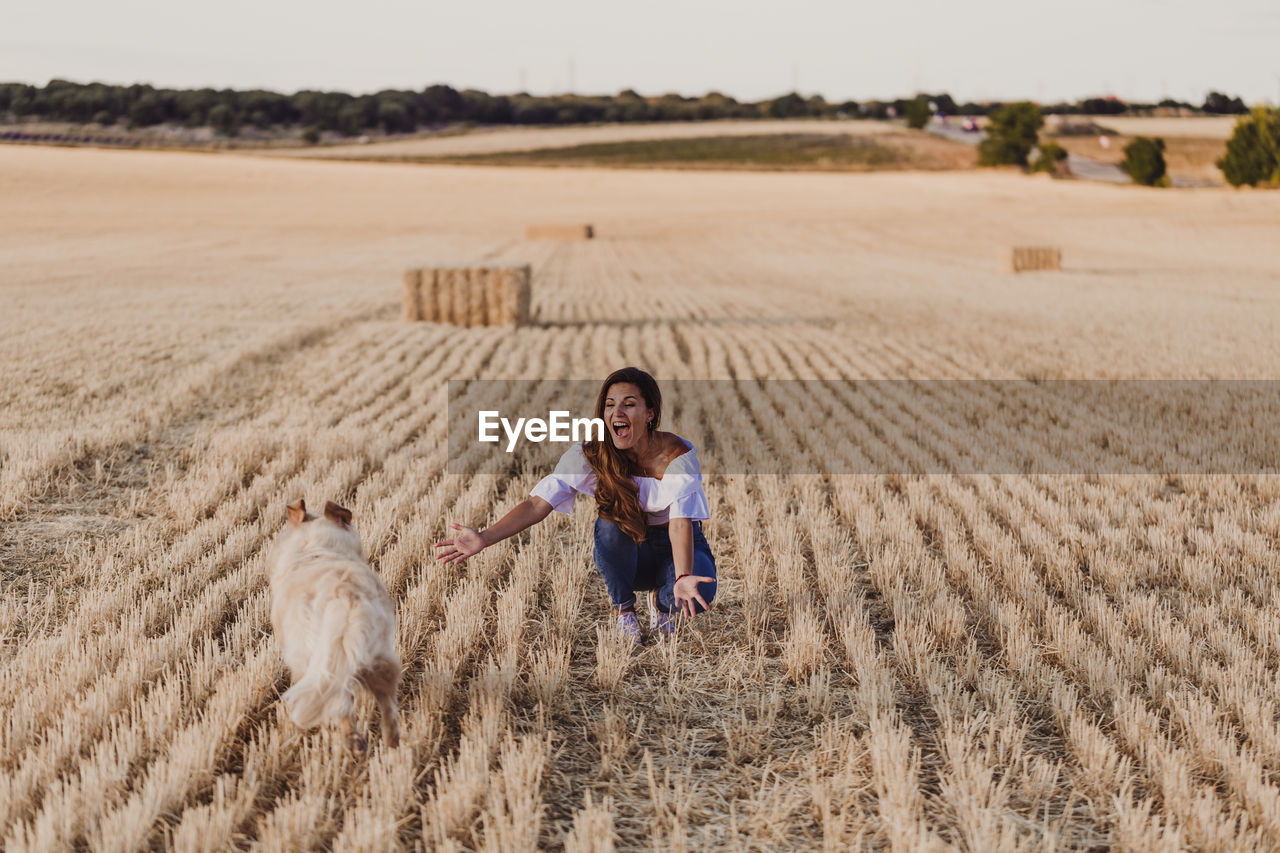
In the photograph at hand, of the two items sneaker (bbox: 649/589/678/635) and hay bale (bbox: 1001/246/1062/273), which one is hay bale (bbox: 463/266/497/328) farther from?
hay bale (bbox: 1001/246/1062/273)

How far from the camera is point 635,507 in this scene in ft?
13.7

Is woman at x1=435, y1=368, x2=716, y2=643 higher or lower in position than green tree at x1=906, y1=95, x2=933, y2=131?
lower

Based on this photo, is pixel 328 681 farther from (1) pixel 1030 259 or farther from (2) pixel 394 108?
(2) pixel 394 108

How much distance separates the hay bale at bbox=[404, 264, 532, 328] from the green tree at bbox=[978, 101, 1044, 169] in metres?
67.4

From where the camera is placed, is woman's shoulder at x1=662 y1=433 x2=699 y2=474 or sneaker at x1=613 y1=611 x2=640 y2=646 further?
sneaker at x1=613 y1=611 x2=640 y2=646

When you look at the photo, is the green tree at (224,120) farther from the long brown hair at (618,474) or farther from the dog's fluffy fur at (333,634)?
the dog's fluffy fur at (333,634)

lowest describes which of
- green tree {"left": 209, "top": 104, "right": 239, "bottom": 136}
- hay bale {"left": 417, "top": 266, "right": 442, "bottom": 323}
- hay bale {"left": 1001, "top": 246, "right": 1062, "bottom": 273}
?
hay bale {"left": 1001, "top": 246, "right": 1062, "bottom": 273}

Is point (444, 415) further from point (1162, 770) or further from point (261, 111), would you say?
point (261, 111)

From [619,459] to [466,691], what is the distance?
1051mm

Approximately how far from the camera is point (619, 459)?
413 centimetres

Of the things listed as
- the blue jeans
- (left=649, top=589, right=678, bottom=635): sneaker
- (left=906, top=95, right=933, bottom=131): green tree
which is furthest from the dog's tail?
(left=906, top=95, right=933, bottom=131): green tree

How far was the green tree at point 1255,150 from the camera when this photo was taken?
64.4 metres

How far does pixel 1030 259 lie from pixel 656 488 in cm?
2412

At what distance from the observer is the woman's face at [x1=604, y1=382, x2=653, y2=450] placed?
13.1 feet
